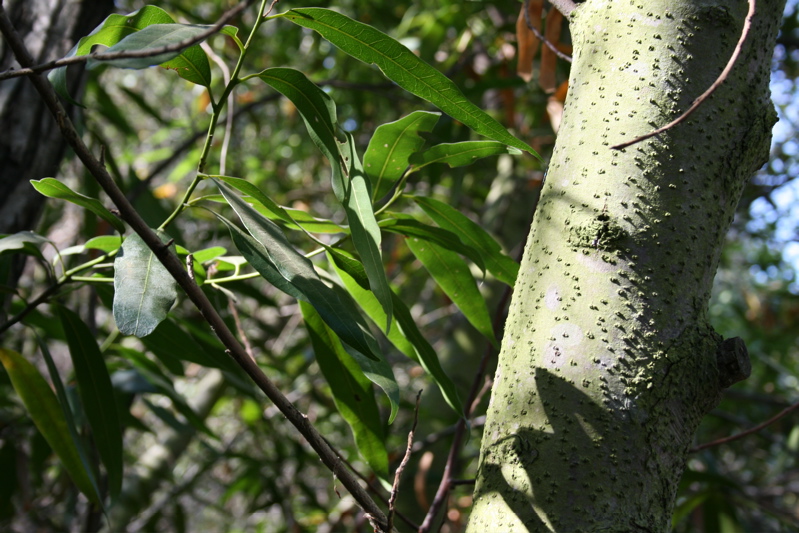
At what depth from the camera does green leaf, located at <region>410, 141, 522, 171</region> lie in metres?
0.67

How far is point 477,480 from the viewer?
528 mm

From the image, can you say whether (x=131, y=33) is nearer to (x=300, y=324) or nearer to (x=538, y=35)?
(x=538, y=35)

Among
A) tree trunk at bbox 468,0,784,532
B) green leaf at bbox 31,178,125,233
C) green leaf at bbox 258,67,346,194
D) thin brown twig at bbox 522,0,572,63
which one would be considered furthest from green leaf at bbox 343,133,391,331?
thin brown twig at bbox 522,0,572,63

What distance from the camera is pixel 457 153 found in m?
0.68

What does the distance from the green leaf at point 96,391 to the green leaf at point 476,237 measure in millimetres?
434

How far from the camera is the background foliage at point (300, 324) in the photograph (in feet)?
3.76

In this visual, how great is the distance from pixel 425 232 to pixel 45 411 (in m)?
0.50

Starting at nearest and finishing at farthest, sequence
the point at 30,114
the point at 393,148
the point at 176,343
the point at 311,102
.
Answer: the point at 311,102
the point at 393,148
the point at 176,343
the point at 30,114

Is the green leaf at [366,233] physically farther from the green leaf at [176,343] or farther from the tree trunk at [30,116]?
the tree trunk at [30,116]

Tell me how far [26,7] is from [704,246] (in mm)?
1129

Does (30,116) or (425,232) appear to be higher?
(30,116)

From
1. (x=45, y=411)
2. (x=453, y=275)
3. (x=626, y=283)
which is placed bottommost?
(x=45, y=411)

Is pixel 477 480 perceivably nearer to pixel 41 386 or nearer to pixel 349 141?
pixel 349 141

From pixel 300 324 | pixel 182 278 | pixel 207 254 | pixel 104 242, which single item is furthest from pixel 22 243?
pixel 300 324
